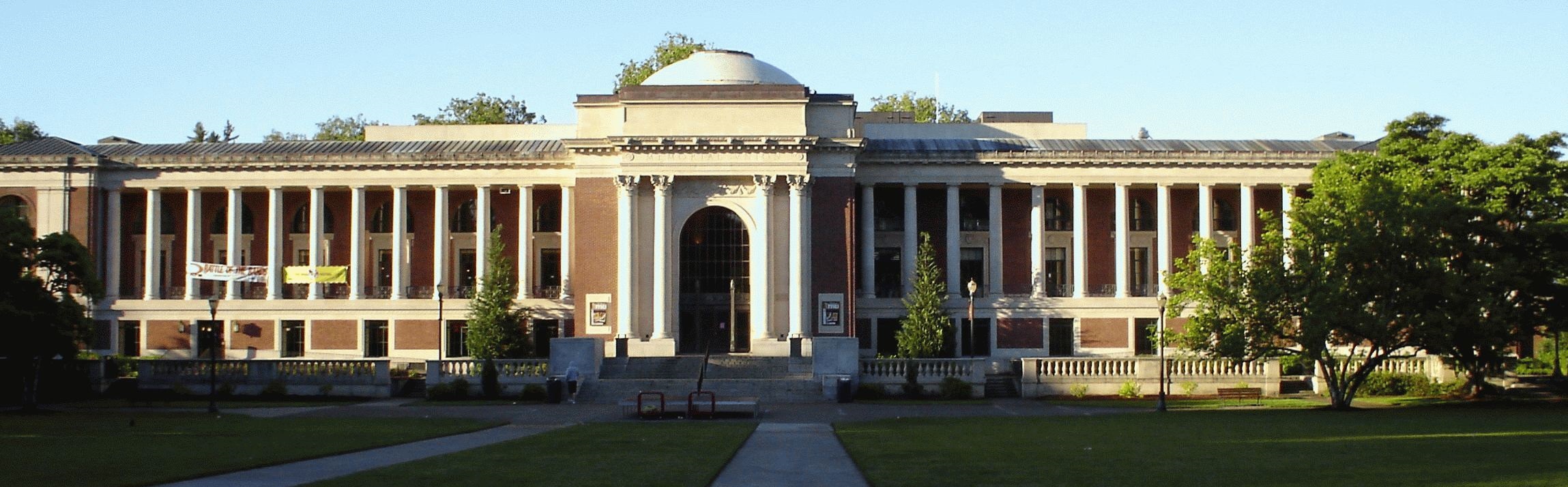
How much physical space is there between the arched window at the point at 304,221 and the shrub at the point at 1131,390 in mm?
38623

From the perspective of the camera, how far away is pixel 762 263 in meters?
63.4

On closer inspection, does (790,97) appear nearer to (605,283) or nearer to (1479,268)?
(605,283)

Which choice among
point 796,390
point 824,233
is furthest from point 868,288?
point 796,390

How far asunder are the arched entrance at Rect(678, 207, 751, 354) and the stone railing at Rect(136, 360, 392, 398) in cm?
1502

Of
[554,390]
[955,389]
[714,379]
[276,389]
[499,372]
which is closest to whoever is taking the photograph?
[554,390]

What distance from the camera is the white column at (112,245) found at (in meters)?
69.7

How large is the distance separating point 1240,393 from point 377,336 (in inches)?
1506

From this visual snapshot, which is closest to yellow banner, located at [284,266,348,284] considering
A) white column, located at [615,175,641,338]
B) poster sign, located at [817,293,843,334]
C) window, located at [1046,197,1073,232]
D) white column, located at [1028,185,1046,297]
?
white column, located at [615,175,641,338]

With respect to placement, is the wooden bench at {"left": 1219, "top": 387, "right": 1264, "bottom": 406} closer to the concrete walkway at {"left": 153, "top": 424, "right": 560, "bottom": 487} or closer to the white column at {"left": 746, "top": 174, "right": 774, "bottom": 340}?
the white column at {"left": 746, "top": 174, "right": 774, "bottom": 340}

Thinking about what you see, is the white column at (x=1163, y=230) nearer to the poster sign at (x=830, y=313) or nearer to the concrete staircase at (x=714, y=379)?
the poster sign at (x=830, y=313)

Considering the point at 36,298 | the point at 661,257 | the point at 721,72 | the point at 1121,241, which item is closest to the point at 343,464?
the point at 36,298

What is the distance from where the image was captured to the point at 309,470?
23734 mm

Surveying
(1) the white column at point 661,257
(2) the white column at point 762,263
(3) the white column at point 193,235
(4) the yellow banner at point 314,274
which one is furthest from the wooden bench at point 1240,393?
(3) the white column at point 193,235

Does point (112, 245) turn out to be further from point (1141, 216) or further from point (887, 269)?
point (1141, 216)
